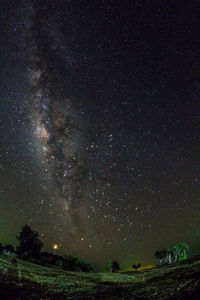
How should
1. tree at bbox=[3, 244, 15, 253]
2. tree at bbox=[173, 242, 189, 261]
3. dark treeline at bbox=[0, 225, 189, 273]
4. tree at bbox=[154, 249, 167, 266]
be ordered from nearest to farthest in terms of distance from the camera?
dark treeline at bbox=[0, 225, 189, 273] < tree at bbox=[3, 244, 15, 253] < tree at bbox=[173, 242, 189, 261] < tree at bbox=[154, 249, 167, 266]

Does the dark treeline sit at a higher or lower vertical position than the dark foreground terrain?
higher

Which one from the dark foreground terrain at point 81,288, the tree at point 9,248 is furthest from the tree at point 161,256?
the dark foreground terrain at point 81,288

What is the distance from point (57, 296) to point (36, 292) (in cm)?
43

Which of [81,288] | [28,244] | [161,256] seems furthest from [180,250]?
[81,288]

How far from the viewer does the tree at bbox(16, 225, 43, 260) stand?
34.8 metres

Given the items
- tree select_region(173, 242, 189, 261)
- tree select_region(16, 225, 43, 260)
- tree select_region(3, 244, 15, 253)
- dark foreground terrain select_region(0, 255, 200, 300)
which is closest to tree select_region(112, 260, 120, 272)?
tree select_region(173, 242, 189, 261)

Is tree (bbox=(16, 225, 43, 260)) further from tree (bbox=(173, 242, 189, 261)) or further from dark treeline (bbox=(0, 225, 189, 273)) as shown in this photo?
tree (bbox=(173, 242, 189, 261))

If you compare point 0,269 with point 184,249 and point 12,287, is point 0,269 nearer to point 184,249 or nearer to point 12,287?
point 12,287

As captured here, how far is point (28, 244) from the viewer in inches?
1394

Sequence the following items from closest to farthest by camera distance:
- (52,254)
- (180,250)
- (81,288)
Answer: (81,288) < (52,254) < (180,250)

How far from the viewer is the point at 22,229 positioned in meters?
36.7

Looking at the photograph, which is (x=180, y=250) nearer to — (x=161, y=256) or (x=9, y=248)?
(x=161, y=256)

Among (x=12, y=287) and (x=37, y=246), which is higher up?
(x=37, y=246)

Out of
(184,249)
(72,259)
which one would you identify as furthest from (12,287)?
(184,249)
